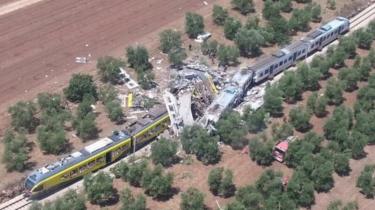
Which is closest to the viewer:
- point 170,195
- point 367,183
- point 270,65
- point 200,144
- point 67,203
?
point 67,203

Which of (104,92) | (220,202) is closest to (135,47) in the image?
Result: (104,92)

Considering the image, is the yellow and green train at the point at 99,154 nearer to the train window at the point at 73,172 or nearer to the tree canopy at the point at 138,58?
the train window at the point at 73,172

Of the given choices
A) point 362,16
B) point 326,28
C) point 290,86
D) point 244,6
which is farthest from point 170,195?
point 362,16

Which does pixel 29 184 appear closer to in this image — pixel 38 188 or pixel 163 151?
pixel 38 188

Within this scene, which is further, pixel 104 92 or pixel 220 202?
pixel 104 92

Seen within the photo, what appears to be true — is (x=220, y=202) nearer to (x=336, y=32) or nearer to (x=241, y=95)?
(x=241, y=95)

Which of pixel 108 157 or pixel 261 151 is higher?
pixel 108 157
